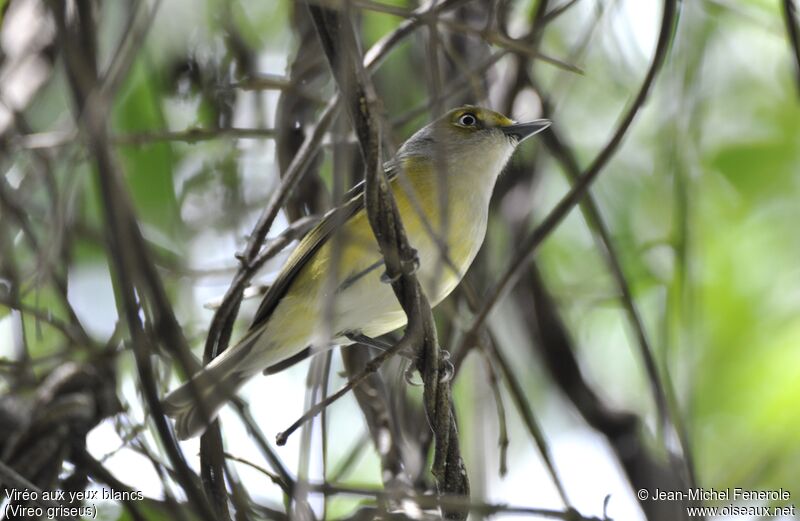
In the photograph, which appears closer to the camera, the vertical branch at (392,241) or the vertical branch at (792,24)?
the vertical branch at (392,241)

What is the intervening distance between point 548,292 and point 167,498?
9.60ft

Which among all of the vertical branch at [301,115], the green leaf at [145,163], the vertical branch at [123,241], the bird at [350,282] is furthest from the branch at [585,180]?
the green leaf at [145,163]

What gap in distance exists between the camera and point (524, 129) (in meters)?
4.18

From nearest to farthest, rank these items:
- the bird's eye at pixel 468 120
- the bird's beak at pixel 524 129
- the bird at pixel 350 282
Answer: the bird at pixel 350 282, the bird's beak at pixel 524 129, the bird's eye at pixel 468 120

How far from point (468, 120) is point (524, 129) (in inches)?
17.5

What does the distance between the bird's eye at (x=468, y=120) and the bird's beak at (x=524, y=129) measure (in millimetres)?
245

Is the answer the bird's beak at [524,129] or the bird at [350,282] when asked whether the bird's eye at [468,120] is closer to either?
the bird's beak at [524,129]

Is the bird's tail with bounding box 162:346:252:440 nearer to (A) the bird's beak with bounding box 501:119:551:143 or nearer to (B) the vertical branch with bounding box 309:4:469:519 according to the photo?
(B) the vertical branch with bounding box 309:4:469:519

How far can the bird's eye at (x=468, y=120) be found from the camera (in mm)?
4520

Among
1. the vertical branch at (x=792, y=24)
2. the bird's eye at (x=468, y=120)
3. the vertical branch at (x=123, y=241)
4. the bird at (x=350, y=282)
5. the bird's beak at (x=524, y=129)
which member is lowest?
the vertical branch at (x=123, y=241)

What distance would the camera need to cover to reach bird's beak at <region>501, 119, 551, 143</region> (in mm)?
3951

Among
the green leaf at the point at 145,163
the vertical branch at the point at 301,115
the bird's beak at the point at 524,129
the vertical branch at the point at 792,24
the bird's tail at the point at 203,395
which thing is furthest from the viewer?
the green leaf at the point at 145,163

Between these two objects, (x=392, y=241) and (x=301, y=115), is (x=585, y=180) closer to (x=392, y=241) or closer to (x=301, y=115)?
(x=392, y=241)

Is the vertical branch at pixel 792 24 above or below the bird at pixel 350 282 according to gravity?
above
